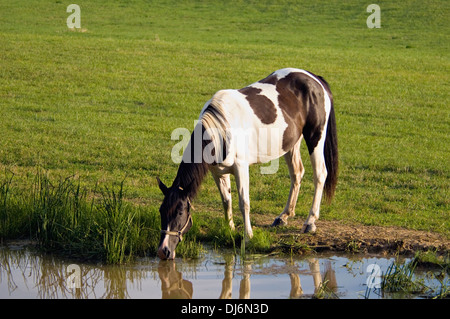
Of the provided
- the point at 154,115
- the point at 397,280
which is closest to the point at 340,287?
the point at 397,280

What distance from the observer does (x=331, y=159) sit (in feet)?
29.1

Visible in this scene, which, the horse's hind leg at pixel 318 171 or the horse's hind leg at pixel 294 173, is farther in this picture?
the horse's hind leg at pixel 294 173

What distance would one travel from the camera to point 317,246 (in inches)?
A: 301

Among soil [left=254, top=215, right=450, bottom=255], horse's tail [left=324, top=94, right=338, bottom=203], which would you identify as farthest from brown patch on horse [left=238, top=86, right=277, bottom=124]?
soil [left=254, top=215, right=450, bottom=255]

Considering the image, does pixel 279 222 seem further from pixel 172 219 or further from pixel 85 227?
pixel 85 227

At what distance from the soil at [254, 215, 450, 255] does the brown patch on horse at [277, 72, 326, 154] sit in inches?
43.7

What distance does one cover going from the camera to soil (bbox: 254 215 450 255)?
7.58 m

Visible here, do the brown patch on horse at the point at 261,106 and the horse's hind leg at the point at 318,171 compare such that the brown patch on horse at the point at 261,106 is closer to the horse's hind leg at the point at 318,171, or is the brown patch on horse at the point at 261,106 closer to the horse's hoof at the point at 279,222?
the horse's hind leg at the point at 318,171

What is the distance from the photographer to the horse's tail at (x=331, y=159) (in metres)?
8.85

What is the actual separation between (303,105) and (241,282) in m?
2.83

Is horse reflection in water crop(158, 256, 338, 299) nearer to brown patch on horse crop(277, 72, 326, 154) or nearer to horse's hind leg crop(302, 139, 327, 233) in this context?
horse's hind leg crop(302, 139, 327, 233)

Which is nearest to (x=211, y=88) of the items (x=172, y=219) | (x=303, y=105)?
(x=303, y=105)

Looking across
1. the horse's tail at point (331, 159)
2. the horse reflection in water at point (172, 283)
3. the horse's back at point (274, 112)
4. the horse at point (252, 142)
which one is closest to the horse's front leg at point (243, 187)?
the horse at point (252, 142)
